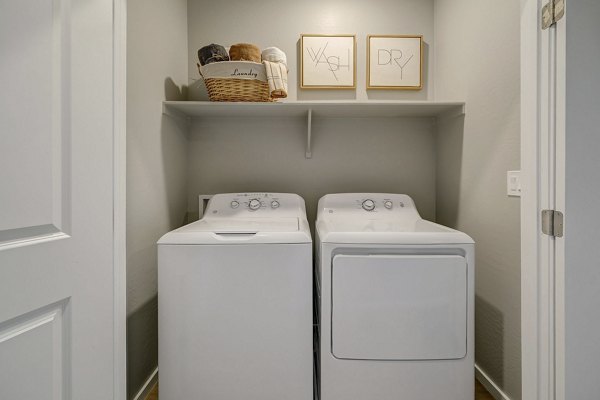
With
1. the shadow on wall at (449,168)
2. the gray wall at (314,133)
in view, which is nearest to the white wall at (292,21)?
the gray wall at (314,133)

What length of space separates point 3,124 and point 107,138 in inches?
13.8

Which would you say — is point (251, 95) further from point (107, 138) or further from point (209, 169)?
point (107, 138)

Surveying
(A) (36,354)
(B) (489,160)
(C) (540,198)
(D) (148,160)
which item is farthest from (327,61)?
(A) (36,354)

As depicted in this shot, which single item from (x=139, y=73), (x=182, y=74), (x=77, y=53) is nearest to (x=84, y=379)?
(x=77, y=53)

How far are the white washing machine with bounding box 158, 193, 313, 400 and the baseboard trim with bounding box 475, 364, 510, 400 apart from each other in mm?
909

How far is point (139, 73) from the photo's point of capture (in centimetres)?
146

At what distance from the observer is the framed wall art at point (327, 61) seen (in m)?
2.06

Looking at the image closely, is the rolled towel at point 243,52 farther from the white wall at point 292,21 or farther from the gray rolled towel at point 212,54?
the white wall at point 292,21

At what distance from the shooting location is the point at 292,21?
2.09 meters

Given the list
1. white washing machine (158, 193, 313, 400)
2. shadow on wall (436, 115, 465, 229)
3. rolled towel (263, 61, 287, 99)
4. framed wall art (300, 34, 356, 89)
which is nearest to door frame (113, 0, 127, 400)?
white washing machine (158, 193, 313, 400)

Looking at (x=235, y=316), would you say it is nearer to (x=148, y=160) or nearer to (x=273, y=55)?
(x=148, y=160)

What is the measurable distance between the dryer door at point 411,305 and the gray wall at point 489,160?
0.30 meters

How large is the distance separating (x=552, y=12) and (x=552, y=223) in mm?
644

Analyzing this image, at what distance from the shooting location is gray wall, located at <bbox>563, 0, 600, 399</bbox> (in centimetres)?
89
